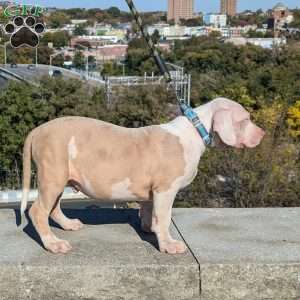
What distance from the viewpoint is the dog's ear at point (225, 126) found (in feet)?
11.0

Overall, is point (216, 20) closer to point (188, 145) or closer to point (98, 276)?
point (188, 145)

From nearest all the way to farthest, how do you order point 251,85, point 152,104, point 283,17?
point 152,104 → point 251,85 → point 283,17

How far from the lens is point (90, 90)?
31734mm

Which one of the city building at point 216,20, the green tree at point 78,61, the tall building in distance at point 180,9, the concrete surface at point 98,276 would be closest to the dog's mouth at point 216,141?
the concrete surface at point 98,276

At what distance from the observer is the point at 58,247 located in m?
3.44

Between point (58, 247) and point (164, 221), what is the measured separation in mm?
598

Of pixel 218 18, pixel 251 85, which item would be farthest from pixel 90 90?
pixel 218 18

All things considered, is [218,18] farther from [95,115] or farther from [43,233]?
[43,233]

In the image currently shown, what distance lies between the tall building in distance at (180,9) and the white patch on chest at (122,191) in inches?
6672

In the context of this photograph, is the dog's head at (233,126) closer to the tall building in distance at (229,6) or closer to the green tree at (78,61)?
the green tree at (78,61)

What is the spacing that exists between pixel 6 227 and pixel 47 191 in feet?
2.39

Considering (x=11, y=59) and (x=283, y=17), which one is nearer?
(x=11, y=59)

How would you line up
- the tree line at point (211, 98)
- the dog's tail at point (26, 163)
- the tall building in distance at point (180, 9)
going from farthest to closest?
1. the tall building in distance at point (180, 9)
2. the tree line at point (211, 98)
3. the dog's tail at point (26, 163)

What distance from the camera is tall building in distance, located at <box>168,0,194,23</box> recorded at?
17396cm
